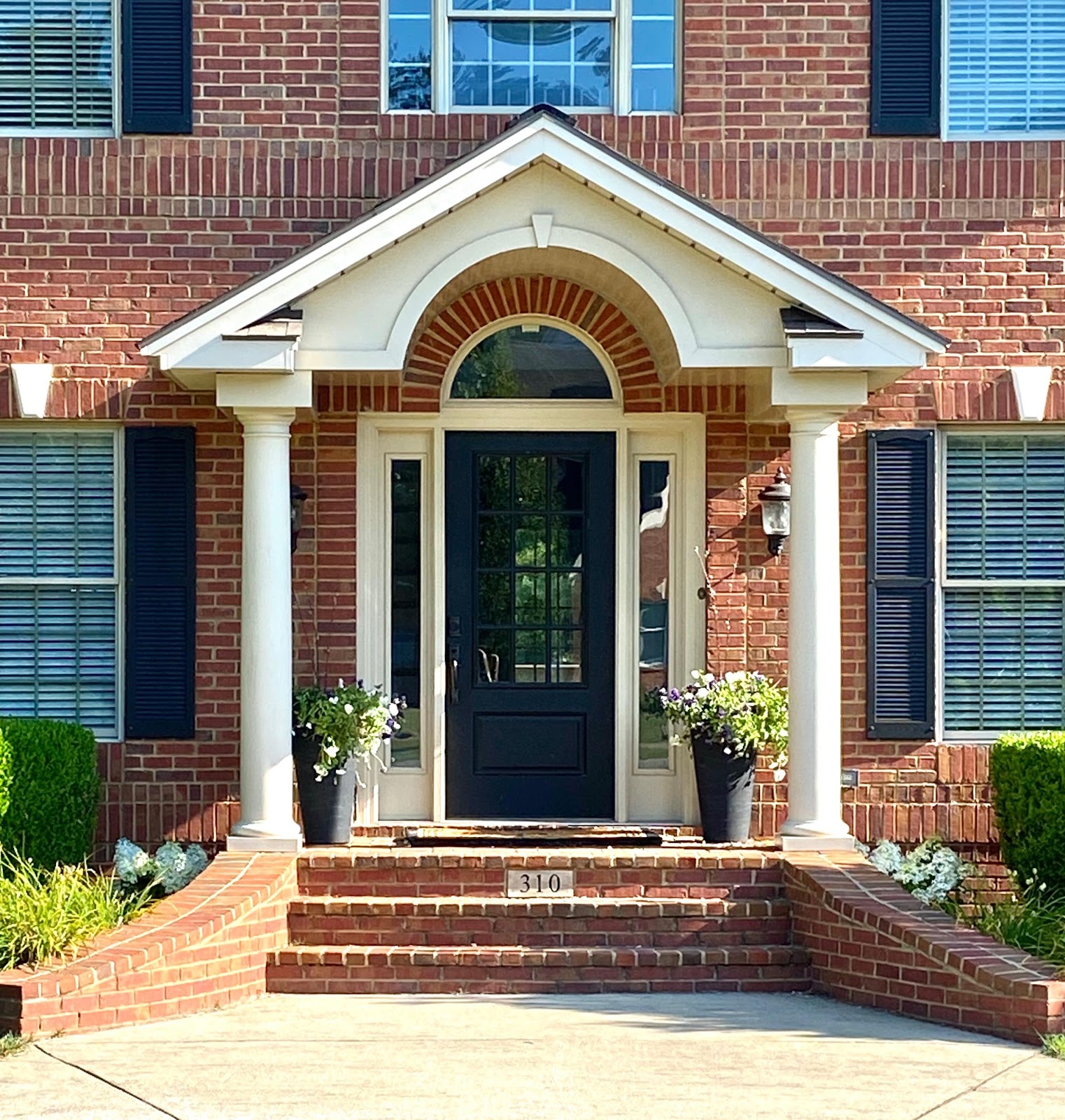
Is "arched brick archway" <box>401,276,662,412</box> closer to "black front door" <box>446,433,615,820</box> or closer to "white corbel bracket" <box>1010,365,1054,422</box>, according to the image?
"black front door" <box>446,433,615,820</box>

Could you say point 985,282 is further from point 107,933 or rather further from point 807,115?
point 107,933

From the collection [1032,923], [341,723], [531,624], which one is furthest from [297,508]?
[1032,923]

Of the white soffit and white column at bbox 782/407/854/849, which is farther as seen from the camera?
white column at bbox 782/407/854/849

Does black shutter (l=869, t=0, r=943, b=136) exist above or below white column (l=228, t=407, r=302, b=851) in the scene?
above

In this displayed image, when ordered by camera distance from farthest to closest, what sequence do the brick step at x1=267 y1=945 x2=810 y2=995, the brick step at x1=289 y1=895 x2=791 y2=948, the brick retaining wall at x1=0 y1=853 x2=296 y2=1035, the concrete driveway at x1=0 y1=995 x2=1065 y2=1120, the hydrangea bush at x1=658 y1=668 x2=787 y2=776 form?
the hydrangea bush at x1=658 y1=668 x2=787 y2=776, the brick step at x1=289 y1=895 x2=791 y2=948, the brick step at x1=267 y1=945 x2=810 y2=995, the brick retaining wall at x1=0 y1=853 x2=296 y2=1035, the concrete driveway at x1=0 y1=995 x2=1065 y2=1120

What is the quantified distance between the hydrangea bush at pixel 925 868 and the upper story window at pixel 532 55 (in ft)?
14.8

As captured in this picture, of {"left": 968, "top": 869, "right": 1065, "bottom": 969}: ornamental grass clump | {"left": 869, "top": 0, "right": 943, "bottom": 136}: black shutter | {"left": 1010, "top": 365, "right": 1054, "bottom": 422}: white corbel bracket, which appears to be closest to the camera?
{"left": 968, "top": 869, "right": 1065, "bottom": 969}: ornamental grass clump

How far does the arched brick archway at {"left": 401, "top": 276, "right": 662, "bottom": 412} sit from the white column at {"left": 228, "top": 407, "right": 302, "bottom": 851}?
3.79ft

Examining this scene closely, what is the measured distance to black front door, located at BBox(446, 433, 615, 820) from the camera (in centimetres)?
998

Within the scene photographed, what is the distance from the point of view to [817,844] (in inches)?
354

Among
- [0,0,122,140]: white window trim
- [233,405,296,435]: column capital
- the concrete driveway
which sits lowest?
the concrete driveway

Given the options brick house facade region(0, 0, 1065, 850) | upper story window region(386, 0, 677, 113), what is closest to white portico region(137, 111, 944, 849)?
brick house facade region(0, 0, 1065, 850)

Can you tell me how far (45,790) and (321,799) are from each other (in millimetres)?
1457

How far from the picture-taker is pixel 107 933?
25.7 ft
